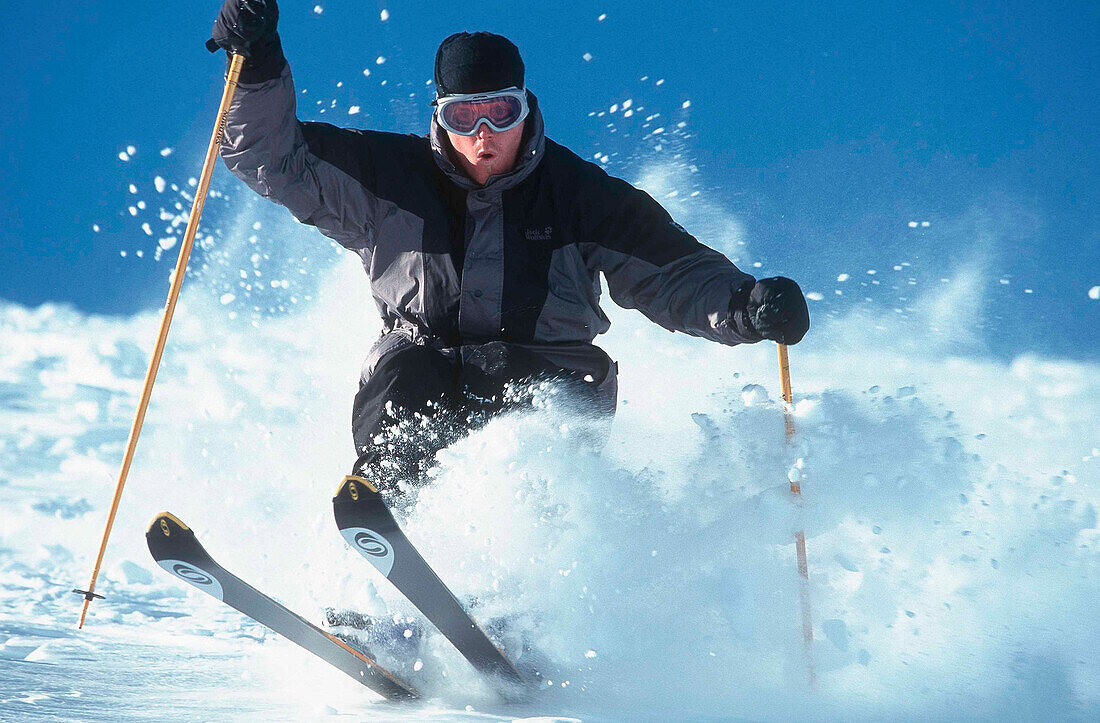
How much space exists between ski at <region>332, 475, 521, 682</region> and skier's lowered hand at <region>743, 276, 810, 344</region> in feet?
4.01

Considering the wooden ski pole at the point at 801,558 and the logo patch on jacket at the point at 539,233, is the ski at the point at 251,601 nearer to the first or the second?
the wooden ski pole at the point at 801,558

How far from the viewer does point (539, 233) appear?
8.46 ft

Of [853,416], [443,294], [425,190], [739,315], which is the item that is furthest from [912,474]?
[425,190]

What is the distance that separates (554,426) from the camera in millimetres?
2395

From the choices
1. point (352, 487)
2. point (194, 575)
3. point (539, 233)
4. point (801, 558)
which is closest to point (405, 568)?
point (352, 487)

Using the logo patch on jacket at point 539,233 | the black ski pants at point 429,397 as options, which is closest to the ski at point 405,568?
the black ski pants at point 429,397

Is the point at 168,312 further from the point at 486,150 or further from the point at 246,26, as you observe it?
the point at 486,150

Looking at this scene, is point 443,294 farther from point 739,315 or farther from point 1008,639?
point 1008,639

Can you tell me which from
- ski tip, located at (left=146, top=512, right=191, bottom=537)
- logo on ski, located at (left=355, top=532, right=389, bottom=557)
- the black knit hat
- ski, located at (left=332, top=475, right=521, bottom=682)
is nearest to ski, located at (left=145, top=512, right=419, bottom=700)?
ski tip, located at (left=146, top=512, right=191, bottom=537)

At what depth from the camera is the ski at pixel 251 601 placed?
205cm

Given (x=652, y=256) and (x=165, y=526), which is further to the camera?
(x=652, y=256)

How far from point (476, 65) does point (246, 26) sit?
2.23 ft

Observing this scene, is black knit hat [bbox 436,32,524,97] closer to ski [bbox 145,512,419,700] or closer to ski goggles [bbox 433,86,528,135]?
ski goggles [bbox 433,86,528,135]

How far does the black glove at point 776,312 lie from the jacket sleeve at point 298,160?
50.0 inches
